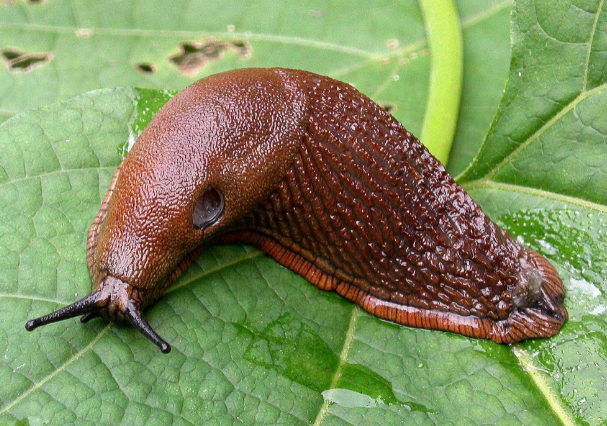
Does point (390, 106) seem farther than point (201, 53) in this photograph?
No

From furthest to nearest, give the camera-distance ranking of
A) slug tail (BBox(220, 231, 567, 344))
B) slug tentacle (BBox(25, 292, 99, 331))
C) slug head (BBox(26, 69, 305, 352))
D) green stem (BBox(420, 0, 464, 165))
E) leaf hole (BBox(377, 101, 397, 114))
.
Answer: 1. leaf hole (BBox(377, 101, 397, 114))
2. green stem (BBox(420, 0, 464, 165))
3. slug tail (BBox(220, 231, 567, 344))
4. slug head (BBox(26, 69, 305, 352))
5. slug tentacle (BBox(25, 292, 99, 331))

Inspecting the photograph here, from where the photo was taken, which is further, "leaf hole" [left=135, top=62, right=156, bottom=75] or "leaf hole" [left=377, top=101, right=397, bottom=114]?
"leaf hole" [left=135, top=62, right=156, bottom=75]

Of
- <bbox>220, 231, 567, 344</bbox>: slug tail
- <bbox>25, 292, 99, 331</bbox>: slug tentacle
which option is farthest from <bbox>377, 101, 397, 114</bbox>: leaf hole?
<bbox>25, 292, 99, 331</bbox>: slug tentacle

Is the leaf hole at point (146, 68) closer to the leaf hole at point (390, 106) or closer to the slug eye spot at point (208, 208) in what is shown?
the leaf hole at point (390, 106)

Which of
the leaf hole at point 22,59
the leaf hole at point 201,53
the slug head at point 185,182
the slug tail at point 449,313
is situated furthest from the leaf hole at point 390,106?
the leaf hole at point 22,59

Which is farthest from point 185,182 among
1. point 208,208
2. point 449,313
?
point 449,313

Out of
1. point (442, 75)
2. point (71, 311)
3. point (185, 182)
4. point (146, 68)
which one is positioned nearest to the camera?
point (71, 311)

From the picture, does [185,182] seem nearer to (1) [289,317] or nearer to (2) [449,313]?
(1) [289,317]

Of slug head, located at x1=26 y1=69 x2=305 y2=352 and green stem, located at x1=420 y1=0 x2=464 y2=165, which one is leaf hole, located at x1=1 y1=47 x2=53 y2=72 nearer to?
slug head, located at x1=26 y1=69 x2=305 y2=352
